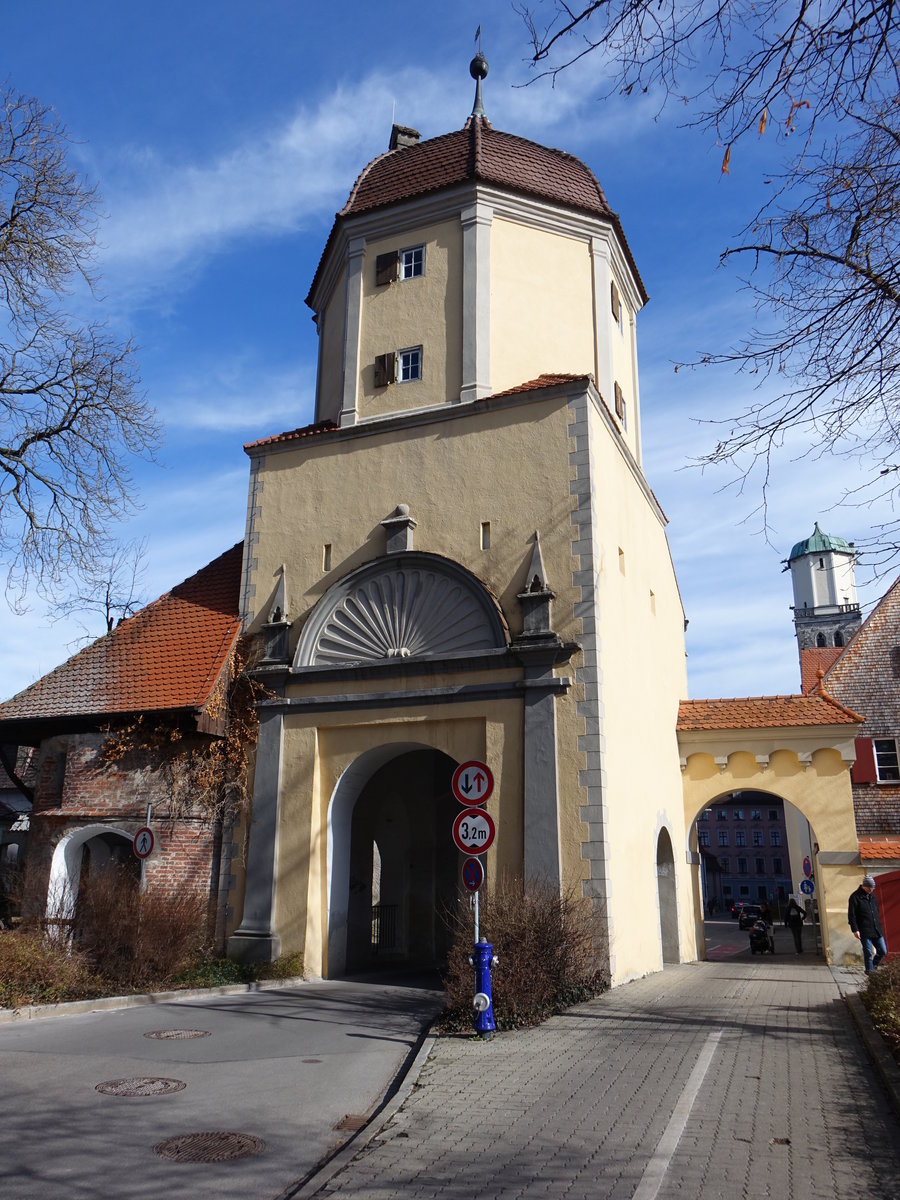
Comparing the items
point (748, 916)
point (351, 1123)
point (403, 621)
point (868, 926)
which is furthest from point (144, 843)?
point (748, 916)

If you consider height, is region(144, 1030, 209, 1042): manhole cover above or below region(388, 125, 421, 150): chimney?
below

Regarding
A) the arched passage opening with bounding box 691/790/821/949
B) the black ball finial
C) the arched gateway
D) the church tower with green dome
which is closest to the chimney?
the black ball finial

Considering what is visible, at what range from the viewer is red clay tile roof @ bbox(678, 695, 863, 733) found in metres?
20.3

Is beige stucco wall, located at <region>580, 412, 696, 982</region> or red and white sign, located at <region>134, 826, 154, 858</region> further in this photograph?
beige stucco wall, located at <region>580, 412, 696, 982</region>

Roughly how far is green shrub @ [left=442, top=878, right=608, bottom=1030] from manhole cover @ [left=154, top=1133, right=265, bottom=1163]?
14.0ft

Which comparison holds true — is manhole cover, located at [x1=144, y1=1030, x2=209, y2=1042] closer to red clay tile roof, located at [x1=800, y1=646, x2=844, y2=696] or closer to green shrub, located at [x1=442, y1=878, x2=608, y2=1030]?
green shrub, located at [x1=442, y1=878, x2=608, y2=1030]

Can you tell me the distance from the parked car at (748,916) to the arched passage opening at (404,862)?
1139 inches

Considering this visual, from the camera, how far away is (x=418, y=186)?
1850 centimetres

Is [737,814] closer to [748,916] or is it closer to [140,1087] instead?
[748,916]

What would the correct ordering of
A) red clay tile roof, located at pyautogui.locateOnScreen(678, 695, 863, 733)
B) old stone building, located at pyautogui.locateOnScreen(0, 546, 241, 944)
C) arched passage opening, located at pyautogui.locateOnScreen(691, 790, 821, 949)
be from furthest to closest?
1. arched passage opening, located at pyautogui.locateOnScreen(691, 790, 821, 949)
2. red clay tile roof, located at pyautogui.locateOnScreen(678, 695, 863, 733)
3. old stone building, located at pyautogui.locateOnScreen(0, 546, 241, 944)

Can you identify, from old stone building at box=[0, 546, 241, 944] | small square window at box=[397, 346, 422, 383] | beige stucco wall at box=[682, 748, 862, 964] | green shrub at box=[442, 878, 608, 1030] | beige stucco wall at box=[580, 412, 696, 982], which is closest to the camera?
green shrub at box=[442, 878, 608, 1030]

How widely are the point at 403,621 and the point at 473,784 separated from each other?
19.7 ft

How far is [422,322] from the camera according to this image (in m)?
18.0

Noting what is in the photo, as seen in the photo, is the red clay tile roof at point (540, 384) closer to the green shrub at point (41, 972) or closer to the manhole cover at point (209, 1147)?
the green shrub at point (41, 972)
